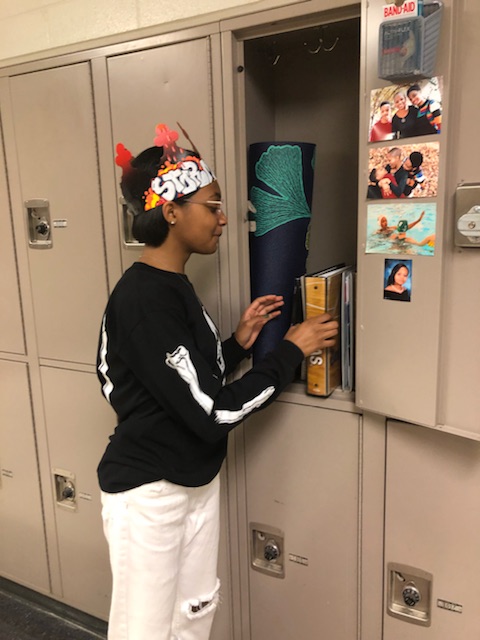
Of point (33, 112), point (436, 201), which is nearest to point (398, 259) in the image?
point (436, 201)

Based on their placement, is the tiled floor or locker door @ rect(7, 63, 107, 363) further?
the tiled floor

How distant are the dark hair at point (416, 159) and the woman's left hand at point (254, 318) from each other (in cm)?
53

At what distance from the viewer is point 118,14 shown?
171cm

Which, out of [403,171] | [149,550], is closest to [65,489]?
[149,550]

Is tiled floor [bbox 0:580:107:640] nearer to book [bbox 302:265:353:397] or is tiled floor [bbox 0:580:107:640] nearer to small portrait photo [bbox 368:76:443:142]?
book [bbox 302:265:353:397]

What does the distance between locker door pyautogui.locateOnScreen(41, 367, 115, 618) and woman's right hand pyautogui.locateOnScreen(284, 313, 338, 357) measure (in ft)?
2.71

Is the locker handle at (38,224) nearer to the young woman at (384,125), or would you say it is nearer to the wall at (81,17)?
the wall at (81,17)

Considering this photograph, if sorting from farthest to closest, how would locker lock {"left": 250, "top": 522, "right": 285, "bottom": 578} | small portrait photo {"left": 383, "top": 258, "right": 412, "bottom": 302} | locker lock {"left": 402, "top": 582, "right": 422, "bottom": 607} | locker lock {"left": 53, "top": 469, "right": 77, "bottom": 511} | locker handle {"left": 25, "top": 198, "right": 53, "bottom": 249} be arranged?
locker lock {"left": 53, "top": 469, "right": 77, "bottom": 511}, locker handle {"left": 25, "top": 198, "right": 53, "bottom": 249}, locker lock {"left": 250, "top": 522, "right": 285, "bottom": 578}, locker lock {"left": 402, "top": 582, "right": 422, "bottom": 607}, small portrait photo {"left": 383, "top": 258, "right": 412, "bottom": 302}

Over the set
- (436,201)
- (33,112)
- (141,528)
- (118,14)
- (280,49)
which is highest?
(118,14)

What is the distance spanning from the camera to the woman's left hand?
5.03ft

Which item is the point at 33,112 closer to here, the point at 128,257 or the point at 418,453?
the point at 128,257

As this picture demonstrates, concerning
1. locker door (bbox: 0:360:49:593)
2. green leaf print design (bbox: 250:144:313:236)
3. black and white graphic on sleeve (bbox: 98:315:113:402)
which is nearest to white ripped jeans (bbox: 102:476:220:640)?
black and white graphic on sleeve (bbox: 98:315:113:402)

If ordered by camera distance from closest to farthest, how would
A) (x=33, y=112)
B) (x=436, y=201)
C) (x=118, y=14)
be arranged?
(x=436, y=201) < (x=118, y=14) < (x=33, y=112)

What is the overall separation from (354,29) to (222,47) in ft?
1.30
